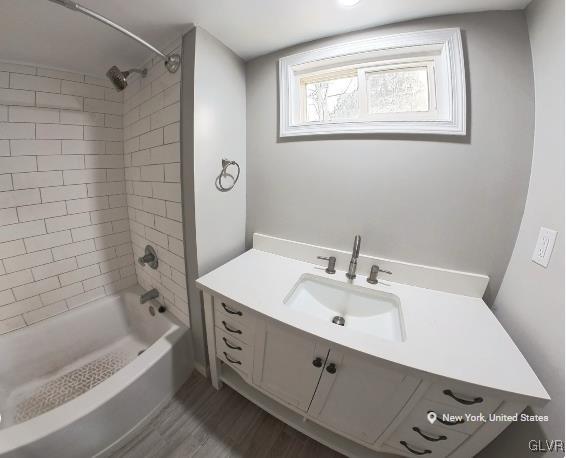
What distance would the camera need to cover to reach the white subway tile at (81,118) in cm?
120

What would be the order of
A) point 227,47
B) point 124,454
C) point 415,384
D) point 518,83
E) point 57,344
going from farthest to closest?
point 57,344 → point 227,47 → point 124,454 → point 518,83 → point 415,384

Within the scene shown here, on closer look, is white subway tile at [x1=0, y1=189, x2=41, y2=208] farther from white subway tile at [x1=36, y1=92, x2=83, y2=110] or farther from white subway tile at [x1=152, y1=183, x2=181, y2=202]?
white subway tile at [x1=152, y1=183, x2=181, y2=202]

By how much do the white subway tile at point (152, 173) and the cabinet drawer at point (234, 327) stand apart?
83cm

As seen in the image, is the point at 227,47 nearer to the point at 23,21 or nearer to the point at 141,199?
the point at 23,21

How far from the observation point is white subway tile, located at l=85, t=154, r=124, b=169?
1302 mm

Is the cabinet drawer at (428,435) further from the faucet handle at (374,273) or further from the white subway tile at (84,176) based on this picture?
the white subway tile at (84,176)

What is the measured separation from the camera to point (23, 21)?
798 mm

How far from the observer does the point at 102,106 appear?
4.28 feet

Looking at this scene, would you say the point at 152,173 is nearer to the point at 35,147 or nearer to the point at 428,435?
the point at 35,147

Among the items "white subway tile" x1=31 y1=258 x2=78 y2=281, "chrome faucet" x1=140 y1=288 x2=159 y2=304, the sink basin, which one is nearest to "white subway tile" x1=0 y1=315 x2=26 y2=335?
"white subway tile" x1=31 y1=258 x2=78 y2=281

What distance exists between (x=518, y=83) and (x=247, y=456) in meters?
2.03

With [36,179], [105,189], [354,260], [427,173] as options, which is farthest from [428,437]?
[36,179]

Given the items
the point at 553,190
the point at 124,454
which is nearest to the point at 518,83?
the point at 553,190

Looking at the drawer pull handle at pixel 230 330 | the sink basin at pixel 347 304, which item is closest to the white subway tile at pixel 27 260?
the drawer pull handle at pixel 230 330
